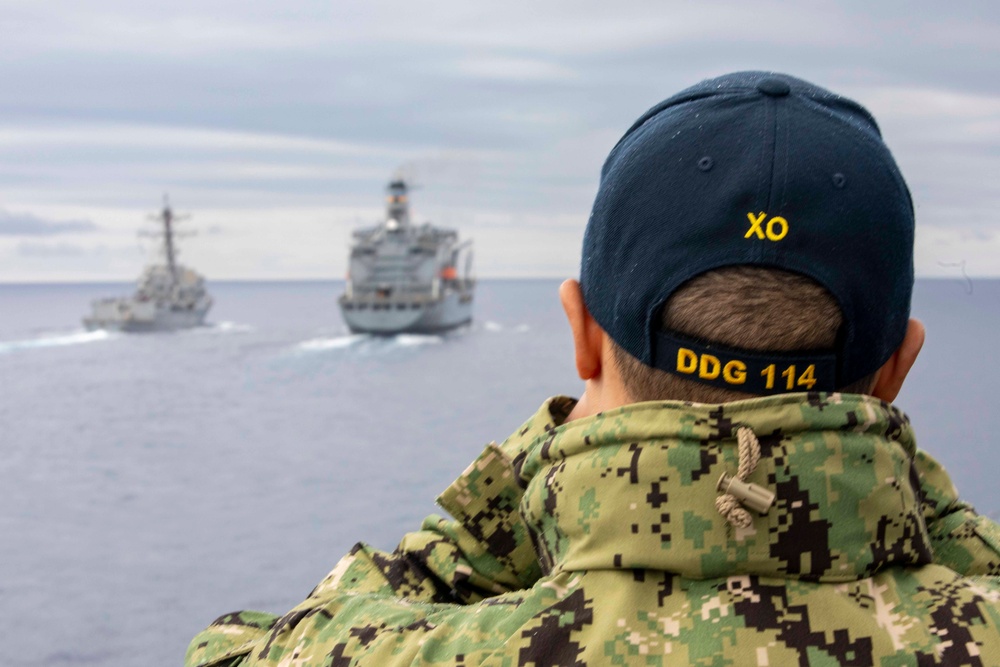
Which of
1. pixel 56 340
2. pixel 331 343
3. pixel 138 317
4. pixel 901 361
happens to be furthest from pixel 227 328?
pixel 901 361

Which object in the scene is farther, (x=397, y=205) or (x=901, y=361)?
(x=397, y=205)

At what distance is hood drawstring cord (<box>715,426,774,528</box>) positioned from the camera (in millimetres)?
975

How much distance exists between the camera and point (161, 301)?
61906 mm

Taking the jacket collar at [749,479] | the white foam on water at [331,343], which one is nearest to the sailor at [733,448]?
the jacket collar at [749,479]

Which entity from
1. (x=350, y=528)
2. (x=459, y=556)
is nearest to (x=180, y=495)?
(x=350, y=528)

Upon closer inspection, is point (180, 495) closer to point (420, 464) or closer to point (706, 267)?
point (420, 464)

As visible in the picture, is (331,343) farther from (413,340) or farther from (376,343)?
(413,340)

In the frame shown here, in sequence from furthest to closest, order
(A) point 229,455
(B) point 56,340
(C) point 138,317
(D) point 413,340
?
1. (B) point 56,340
2. (C) point 138,317
3. (D) point 413,340
4. (A) point 229,455

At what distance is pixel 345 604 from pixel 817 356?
2.18ft

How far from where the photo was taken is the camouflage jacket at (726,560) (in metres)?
1.00

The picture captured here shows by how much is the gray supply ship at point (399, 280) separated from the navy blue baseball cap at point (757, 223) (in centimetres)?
5635

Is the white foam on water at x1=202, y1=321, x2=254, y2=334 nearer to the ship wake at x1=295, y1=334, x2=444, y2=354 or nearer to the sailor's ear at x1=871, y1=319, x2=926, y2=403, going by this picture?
the ship wake at x1=295, y1=334, x2=444, y2=354

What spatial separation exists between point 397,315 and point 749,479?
57.1 meters

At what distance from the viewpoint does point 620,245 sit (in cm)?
113
